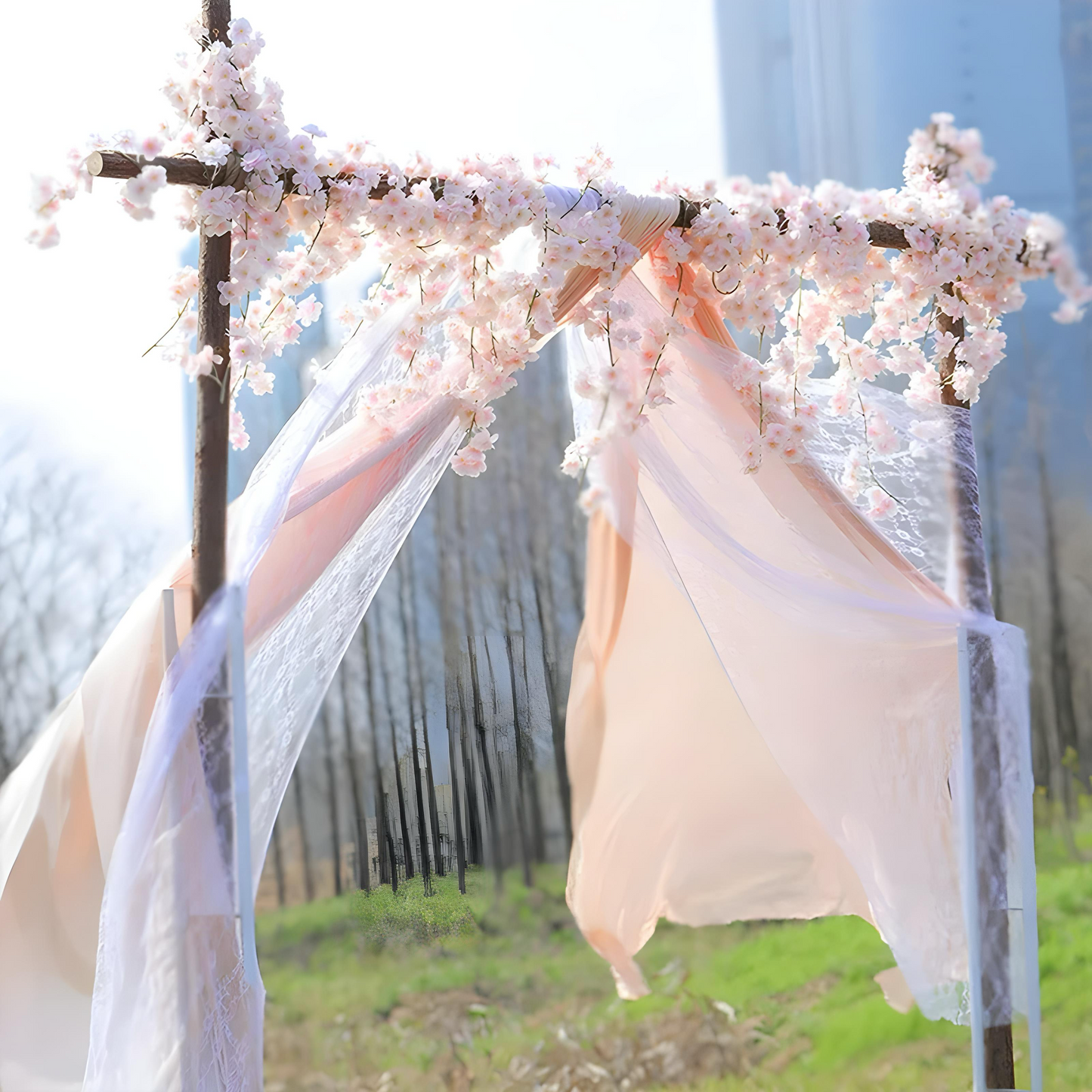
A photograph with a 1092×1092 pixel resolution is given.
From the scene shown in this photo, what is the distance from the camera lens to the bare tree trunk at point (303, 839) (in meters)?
2.08

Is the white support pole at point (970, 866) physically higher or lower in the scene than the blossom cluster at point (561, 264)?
lower

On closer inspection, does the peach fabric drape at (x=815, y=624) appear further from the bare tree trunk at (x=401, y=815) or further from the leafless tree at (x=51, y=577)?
the leafless tree at (x=51, y=577)

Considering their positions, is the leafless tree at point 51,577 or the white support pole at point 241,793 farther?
the leafless tree at point 51,577

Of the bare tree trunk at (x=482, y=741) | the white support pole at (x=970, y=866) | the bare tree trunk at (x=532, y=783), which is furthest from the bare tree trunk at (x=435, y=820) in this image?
the white support pole at (x=970, y=866)

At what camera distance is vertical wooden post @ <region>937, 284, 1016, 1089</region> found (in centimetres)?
187

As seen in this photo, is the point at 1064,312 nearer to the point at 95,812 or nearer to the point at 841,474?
the point at 841,474

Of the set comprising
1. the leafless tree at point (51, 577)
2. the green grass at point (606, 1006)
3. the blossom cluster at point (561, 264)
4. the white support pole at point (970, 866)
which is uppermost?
the blossom cluster at point (561, 264)

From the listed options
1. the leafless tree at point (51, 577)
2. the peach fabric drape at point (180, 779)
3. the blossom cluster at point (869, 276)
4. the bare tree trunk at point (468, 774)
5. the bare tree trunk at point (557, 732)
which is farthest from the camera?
the leafless tree at point (51, 577)

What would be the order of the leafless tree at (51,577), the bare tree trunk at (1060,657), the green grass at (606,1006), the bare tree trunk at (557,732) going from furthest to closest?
the bare tree trunk at (1060,657) < the leafless tree at (51,577) < the green grass at (606,1006) < the bare tree trunk at (557,732)

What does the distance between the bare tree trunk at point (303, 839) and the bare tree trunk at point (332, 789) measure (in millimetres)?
67

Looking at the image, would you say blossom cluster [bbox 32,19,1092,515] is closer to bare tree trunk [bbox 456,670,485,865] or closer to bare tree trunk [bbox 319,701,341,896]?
bare tree trunk [bbox 456,670,485,865]

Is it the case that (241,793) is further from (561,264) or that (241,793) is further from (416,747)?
(561,264)

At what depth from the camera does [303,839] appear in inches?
86.6

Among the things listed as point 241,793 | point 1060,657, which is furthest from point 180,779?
point 1060,657
